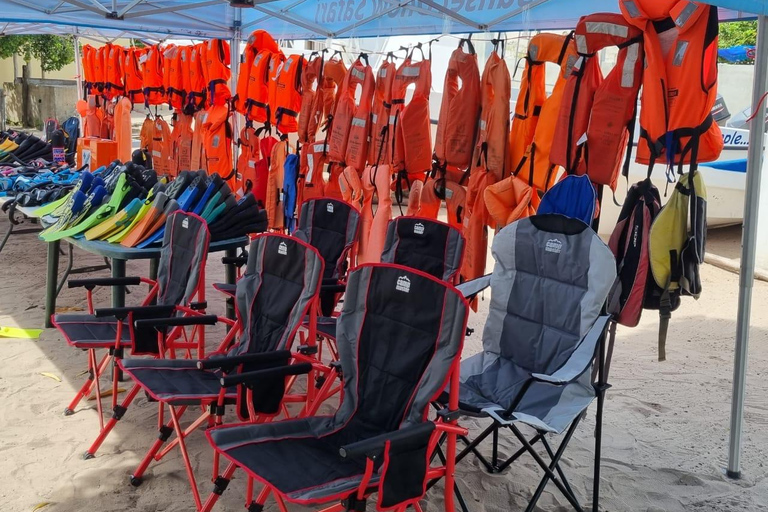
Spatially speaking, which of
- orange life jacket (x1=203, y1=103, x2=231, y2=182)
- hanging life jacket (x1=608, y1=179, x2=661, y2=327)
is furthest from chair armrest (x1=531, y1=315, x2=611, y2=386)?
orange life jacket (x1=203, y1=103, x2=231, y2=182)

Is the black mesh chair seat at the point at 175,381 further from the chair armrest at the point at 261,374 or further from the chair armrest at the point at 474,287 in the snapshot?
the chair armrest at the point at 474,287

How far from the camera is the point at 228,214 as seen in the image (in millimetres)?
4016

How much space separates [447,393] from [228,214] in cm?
194

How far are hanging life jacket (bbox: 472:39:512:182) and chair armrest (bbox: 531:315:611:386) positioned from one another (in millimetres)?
1597

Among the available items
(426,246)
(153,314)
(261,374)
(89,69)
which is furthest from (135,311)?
(89,69)

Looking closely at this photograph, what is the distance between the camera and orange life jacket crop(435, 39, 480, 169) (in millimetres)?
4230

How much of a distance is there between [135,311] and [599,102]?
230cm

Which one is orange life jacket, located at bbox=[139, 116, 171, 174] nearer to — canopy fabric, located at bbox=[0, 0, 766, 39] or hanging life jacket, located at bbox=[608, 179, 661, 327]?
canopy fabric, located at bbox=[0, 0, 766, 39]

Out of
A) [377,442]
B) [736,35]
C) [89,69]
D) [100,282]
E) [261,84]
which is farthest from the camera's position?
[736,35]

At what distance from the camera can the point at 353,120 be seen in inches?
202

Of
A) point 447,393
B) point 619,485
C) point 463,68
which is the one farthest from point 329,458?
point 463,68

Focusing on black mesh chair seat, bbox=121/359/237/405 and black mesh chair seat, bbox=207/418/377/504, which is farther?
black mesh chair seat, bbox=121/359/237/405

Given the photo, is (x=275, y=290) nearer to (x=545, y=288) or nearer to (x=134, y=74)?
(x=545, y=288)

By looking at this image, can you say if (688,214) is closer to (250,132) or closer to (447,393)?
(447,393)
